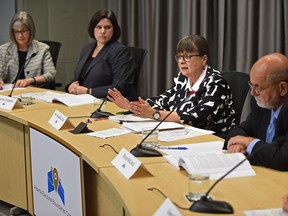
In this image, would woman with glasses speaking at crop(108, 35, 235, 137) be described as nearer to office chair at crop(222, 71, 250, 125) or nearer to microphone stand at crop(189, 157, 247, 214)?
office chair at crop(222, 71, 250, 125)

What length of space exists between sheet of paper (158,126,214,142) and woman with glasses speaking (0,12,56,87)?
2.33 meters

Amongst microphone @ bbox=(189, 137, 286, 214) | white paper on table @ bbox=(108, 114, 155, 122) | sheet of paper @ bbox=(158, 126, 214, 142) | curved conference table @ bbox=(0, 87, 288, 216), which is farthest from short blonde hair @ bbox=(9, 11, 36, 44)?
microphone @ bbox=(189, 137, 286, 214)

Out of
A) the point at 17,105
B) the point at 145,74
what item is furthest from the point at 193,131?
the point at 145,74

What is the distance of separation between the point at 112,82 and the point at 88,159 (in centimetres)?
227

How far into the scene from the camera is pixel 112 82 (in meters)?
4.80

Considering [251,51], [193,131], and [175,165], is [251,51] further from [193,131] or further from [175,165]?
[175,165]

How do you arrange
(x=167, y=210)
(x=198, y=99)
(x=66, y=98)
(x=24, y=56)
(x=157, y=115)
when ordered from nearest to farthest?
(x=167, y=210), (x=157, y=115), (x=198, y=99), (x=66, y=98), (x=24, y=56)

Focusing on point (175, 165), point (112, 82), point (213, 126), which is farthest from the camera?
point (112, 82)

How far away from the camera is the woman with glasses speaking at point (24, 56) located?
5.20 meters

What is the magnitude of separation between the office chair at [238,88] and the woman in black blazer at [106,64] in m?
1.22

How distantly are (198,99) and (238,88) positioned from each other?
0.84 ft

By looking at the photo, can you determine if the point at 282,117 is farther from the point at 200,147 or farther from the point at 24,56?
the point at 24,56

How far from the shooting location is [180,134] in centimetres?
303

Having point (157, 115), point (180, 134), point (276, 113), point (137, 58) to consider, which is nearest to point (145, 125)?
point (157, 115)
